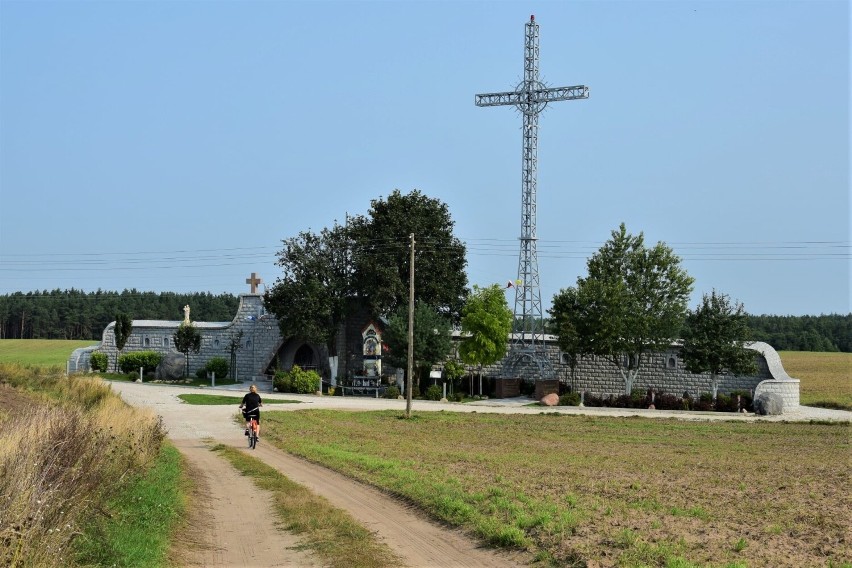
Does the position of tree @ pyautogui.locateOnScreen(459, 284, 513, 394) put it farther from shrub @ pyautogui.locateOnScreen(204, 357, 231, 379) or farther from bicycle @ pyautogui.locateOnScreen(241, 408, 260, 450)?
bicycle @ pyautogui.locateOnScreen(241, 408, 260, 450)

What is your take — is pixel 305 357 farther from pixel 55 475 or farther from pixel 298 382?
pixel 55 475

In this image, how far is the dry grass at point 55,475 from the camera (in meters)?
7.71

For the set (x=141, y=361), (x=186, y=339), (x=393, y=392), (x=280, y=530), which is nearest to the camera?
(x=280, y=530)

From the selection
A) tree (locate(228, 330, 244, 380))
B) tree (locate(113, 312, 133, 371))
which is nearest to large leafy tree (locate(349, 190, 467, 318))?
tree (locate(228, 330, 244, 380))

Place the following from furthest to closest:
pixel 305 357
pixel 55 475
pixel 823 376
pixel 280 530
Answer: pixel 823 376, pixel 305 357, pixel 280 530, pixel 55 475

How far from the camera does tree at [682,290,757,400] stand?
44594 mm

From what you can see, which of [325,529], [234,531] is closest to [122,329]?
[234,531]

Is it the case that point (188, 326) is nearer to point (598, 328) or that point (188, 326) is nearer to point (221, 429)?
point (598, 328)

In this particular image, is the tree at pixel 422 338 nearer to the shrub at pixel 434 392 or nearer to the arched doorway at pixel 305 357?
the shrub at pixel 434 392

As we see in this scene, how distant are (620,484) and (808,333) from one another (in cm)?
9139

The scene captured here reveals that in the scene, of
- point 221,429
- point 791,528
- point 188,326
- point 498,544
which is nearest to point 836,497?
point 791,528

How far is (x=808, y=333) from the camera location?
98.7 metres

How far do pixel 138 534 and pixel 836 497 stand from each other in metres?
10.2

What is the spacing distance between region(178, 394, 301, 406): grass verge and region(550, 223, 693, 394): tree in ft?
49.5
